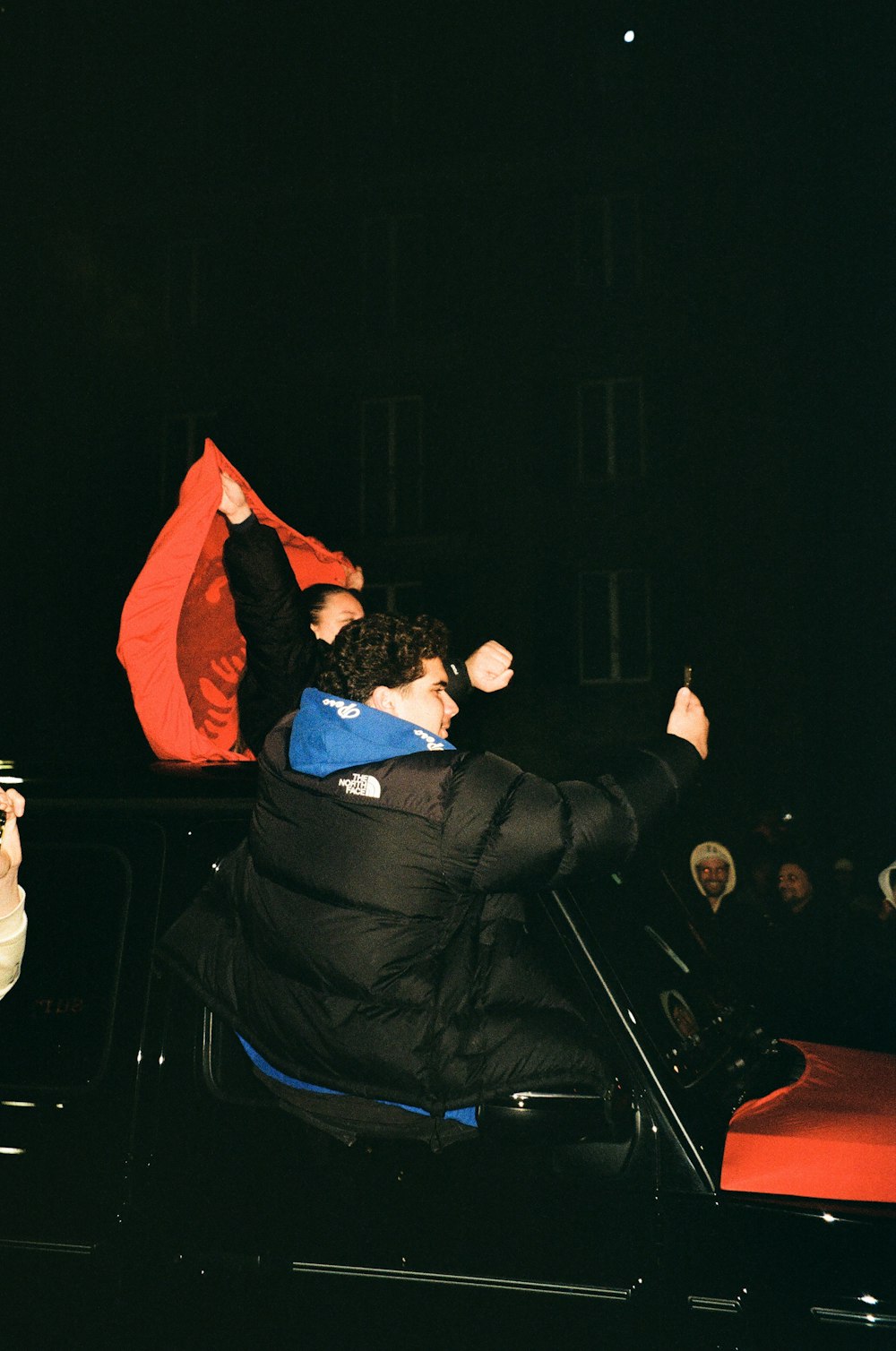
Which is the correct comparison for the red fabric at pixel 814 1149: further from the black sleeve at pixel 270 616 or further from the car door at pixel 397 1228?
the black sleeve at pixel 270 616

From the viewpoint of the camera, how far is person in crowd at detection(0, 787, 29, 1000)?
1.90 meters

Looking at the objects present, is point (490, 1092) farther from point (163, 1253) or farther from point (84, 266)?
point (84, 266)

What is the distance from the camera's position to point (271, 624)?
312 centimetres

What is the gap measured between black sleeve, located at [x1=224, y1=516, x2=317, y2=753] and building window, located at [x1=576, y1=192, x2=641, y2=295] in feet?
58.0

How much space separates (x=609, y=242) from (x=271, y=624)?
18547mm

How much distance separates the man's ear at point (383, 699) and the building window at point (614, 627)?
52.7ft

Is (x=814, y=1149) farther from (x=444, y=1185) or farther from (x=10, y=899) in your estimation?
(x=10, y=899)

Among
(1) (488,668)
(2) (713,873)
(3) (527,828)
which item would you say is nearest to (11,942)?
(3) (527,828)

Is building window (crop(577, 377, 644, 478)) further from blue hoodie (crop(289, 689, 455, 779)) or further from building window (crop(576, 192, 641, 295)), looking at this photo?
blue hoodie (crop(289, 689, 455, 779))

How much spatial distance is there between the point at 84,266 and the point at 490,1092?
73.1 feet

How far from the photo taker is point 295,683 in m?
3.19

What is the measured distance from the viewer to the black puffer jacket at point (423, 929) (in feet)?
6.19

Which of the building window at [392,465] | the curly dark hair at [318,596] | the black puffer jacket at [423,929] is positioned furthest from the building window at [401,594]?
the black puffer jacket at [423,929]

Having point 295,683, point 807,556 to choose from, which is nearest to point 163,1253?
point 295,683
